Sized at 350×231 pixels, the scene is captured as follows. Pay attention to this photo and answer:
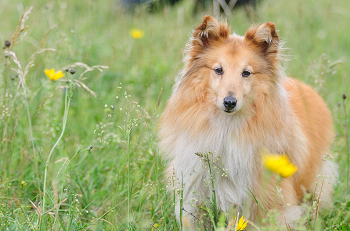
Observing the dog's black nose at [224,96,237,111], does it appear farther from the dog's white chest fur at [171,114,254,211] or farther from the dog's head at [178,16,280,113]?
the dog's white chest fur at [171,114,254,211]

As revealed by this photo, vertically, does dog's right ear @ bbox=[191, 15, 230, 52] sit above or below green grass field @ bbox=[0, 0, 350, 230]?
above

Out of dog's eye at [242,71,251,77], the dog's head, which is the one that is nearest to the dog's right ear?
the dog's head

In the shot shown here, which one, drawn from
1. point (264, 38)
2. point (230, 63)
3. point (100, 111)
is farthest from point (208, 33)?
point (100, 111)

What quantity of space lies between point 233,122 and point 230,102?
267mm

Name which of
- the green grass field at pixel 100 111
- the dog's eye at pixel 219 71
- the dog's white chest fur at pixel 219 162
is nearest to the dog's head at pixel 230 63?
the dog's eye at pixel 219 71

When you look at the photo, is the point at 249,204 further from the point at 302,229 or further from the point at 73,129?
the point at 73,129

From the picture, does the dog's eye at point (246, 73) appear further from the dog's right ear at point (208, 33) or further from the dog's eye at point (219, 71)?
the dog's right ear at point (208, 33)

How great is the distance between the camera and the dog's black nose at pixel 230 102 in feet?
9.55

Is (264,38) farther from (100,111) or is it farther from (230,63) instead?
(100,111)

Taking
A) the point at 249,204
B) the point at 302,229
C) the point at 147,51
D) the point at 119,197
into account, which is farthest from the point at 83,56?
the point at 302,229

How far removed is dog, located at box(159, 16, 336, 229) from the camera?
305cm

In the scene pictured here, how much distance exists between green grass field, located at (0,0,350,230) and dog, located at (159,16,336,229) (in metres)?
0.23

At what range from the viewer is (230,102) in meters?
2.91

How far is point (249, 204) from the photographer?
9.90 feet
